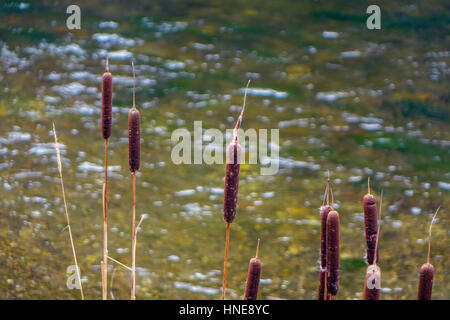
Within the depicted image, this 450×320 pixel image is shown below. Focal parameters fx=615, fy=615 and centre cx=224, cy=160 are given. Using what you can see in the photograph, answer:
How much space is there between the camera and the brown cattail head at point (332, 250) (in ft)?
5.60

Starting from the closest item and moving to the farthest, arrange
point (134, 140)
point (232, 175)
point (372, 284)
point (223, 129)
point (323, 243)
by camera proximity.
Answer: point (372, 284) < point (232, 175) < point (323, 243) < point (134, 140) < point (223, 129)

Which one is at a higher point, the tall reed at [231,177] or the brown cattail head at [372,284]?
the tall reed at [231,177]

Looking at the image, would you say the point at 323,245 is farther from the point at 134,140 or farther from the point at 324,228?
the point at 134,140

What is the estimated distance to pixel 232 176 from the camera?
172cm

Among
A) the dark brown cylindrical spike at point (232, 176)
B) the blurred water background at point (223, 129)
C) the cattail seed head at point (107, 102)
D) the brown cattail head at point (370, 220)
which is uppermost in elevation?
the cattail seed head at point (107, 102)

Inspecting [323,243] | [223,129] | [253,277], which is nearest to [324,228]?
[323,243]

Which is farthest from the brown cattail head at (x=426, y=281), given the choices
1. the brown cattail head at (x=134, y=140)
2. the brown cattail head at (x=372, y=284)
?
the brown cattail head at (x=134, y=140)

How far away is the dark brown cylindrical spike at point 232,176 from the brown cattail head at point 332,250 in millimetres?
279

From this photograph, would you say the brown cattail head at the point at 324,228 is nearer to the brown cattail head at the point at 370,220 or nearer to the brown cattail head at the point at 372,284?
the brown cattail head at the point at 370,220

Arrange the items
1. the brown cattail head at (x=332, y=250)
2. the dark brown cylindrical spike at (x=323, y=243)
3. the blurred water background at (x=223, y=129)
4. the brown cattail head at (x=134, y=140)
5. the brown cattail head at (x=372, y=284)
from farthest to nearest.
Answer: the blurred water background at (x=223, y=129), the brown cattail head at (x=134, y=140), the dark brown cylindrical spike at (x=323, y=243), the brown cattail head at (x=332, y=250), the brown cattail head at (x=372, y=284)

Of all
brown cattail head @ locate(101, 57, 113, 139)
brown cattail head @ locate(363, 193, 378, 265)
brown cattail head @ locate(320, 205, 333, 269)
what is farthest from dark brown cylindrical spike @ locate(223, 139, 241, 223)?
brown cattail head @ locate(101, 57, 113, 139)

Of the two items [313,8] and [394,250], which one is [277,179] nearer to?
[394,250]

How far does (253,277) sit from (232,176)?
0.97 feet

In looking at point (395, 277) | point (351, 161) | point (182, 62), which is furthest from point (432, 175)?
point (182, 62)
